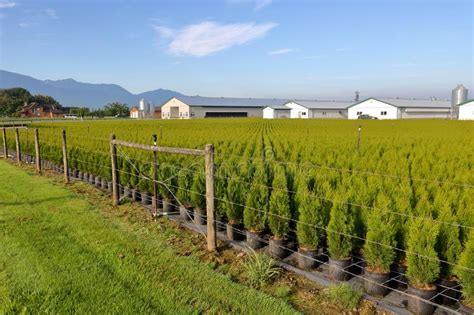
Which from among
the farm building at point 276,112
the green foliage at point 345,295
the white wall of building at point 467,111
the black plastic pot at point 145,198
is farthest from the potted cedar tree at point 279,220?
the farm building at point 276,112

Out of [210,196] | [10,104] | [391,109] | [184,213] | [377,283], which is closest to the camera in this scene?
[377,283]

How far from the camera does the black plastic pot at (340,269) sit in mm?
4629

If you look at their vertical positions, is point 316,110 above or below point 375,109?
above

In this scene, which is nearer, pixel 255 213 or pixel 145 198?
pixel 255 213

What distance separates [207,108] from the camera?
338 ft

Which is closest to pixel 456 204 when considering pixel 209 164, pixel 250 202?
pixel 250 202

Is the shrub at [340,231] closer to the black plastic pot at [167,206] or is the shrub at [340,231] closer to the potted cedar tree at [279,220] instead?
the potted cedar tree at [279,220]

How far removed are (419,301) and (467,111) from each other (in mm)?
75606

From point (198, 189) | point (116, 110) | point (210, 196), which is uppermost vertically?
point (116, 110)

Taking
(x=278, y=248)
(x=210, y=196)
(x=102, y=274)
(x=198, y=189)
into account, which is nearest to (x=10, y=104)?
(x=198, y=189)

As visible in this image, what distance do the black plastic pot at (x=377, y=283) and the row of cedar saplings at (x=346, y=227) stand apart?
11mm

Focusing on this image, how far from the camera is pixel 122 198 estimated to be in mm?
8781

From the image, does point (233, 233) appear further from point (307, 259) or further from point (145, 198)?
point (145, 198)

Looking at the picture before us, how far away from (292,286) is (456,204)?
7.73 ft
